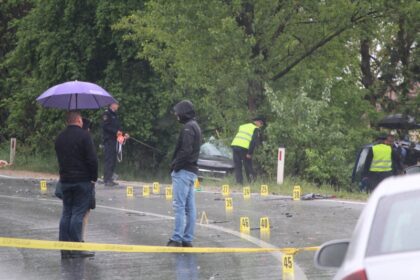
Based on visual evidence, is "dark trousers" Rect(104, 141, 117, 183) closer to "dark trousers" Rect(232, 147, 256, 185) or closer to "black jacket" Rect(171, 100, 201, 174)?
"dark trousers" Rect(232, 147, 256, 185)

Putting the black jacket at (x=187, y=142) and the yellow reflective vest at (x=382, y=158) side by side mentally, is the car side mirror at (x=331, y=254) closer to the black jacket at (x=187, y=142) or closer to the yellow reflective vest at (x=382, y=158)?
the black jacket at (x=187, y=142)

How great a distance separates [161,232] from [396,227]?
27.1 ft

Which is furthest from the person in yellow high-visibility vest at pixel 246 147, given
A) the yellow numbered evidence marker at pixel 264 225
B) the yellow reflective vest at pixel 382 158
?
the yellow numbered evidence marker at pixel 264 225

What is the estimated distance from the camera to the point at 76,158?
1021 centimetres

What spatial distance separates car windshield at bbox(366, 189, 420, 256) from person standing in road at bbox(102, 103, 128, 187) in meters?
14.7

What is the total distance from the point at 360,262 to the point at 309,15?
801 inches

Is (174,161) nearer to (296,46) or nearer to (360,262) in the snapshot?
(360,262)

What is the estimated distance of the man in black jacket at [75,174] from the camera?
1021 centimetres

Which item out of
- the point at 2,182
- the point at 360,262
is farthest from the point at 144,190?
the point at 360,262

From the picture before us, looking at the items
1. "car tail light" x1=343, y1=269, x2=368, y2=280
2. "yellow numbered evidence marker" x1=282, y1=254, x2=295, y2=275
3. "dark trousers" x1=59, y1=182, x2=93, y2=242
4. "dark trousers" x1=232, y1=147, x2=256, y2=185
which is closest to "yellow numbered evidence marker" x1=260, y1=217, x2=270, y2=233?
"dark trousers" x1=59, y1=182, x2=93, y2=242

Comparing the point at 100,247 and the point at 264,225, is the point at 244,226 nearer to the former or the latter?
the point at 264,225

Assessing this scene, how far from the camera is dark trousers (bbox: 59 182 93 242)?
1023 centimetres

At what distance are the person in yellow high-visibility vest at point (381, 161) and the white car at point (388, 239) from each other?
43.6 ft

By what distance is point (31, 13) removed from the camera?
32.7 m
